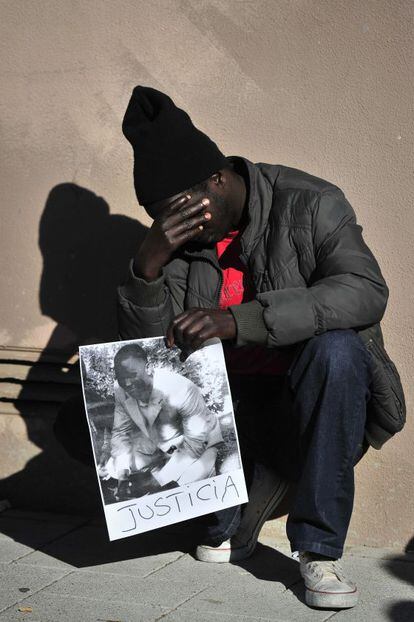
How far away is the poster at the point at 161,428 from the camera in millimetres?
2963

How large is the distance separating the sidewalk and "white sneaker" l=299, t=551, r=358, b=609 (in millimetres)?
26

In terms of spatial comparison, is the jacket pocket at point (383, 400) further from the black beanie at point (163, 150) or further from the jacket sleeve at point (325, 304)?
the black beanie at point (163, 150)

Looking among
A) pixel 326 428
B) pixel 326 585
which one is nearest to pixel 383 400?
pixel 326 428

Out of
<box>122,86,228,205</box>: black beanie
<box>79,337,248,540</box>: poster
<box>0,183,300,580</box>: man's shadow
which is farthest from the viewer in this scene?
<box>0,183,300,580</box>: man's shadow

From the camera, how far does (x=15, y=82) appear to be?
3834 millimetres

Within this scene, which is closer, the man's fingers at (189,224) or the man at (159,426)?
the man at (159,426)

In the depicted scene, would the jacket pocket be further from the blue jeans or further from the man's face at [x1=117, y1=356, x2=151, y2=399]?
the man's face at [x1=117, y1=356, x2=151, y2=399]

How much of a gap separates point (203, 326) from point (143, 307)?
343 millimetres

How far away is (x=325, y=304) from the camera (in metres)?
2.88

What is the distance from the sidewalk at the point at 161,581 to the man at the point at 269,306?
89 mm

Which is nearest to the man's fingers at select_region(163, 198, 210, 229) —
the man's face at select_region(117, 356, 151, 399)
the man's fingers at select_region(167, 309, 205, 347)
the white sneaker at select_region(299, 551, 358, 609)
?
the man's fingers at select_region(167, 309, 205, 347)

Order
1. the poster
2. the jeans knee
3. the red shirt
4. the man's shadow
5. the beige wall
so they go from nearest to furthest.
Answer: the jeans knee < the poster < the red shirt < the beige wall < the man's shadow

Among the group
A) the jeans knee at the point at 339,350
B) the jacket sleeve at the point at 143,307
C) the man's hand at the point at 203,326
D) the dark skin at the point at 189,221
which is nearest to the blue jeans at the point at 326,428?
the jeans knee at the point at 339,350

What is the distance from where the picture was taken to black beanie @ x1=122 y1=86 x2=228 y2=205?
10.2ft
